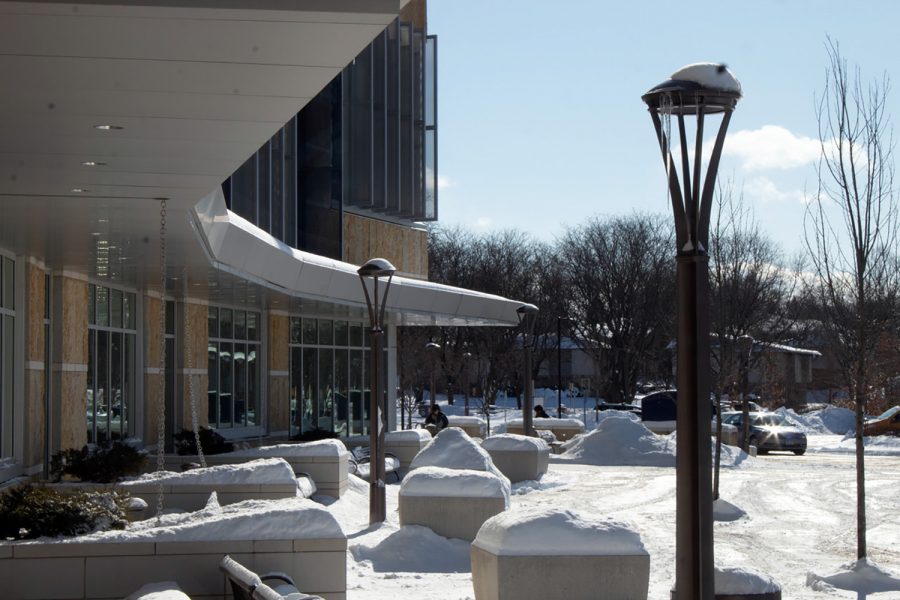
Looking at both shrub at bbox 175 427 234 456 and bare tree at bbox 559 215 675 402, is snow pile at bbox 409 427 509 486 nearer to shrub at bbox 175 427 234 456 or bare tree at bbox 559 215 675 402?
shrub at bbox 175 427 234 456

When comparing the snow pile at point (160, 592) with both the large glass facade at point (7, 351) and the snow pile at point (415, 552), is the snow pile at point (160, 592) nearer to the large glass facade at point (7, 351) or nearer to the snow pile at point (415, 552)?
the snow pile at point (415, 552)

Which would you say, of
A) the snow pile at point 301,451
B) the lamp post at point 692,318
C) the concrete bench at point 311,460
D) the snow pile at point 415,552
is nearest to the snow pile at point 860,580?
the snow pile at point 415,552

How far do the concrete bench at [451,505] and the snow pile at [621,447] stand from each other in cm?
1833

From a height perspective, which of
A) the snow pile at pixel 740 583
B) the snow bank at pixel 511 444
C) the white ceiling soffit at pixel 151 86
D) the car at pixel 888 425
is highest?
the white ceiling soffit at pixel 151 86

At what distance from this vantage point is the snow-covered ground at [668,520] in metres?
12.2

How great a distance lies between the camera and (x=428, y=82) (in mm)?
39594

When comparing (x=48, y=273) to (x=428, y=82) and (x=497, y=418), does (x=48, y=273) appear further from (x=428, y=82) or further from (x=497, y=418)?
(x=497, y=418)

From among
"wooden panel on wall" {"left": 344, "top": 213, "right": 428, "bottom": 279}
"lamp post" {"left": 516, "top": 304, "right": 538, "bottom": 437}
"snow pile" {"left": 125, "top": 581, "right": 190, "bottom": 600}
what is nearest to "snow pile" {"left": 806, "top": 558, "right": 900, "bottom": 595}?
"snow pile" {"left": 125, "top": 581, "right": 190, "bottom": 600}

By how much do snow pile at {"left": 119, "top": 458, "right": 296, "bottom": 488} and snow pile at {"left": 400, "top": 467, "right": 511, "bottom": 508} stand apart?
4.87 ft

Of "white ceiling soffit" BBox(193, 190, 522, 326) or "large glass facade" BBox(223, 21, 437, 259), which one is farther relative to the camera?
"large glass facade" BBox(223, 21, 437, 259)

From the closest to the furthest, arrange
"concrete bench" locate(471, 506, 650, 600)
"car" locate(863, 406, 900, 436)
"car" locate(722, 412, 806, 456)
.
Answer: "concrete bench" locate(471, 506, 650, 600) < "car" locate(722, 412, 806, 456) < "car" locate(863, 406, 900, 436)

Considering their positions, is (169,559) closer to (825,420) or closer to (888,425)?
(888,425)

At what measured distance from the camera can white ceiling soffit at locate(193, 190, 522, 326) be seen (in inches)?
624

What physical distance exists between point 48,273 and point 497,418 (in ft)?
159
